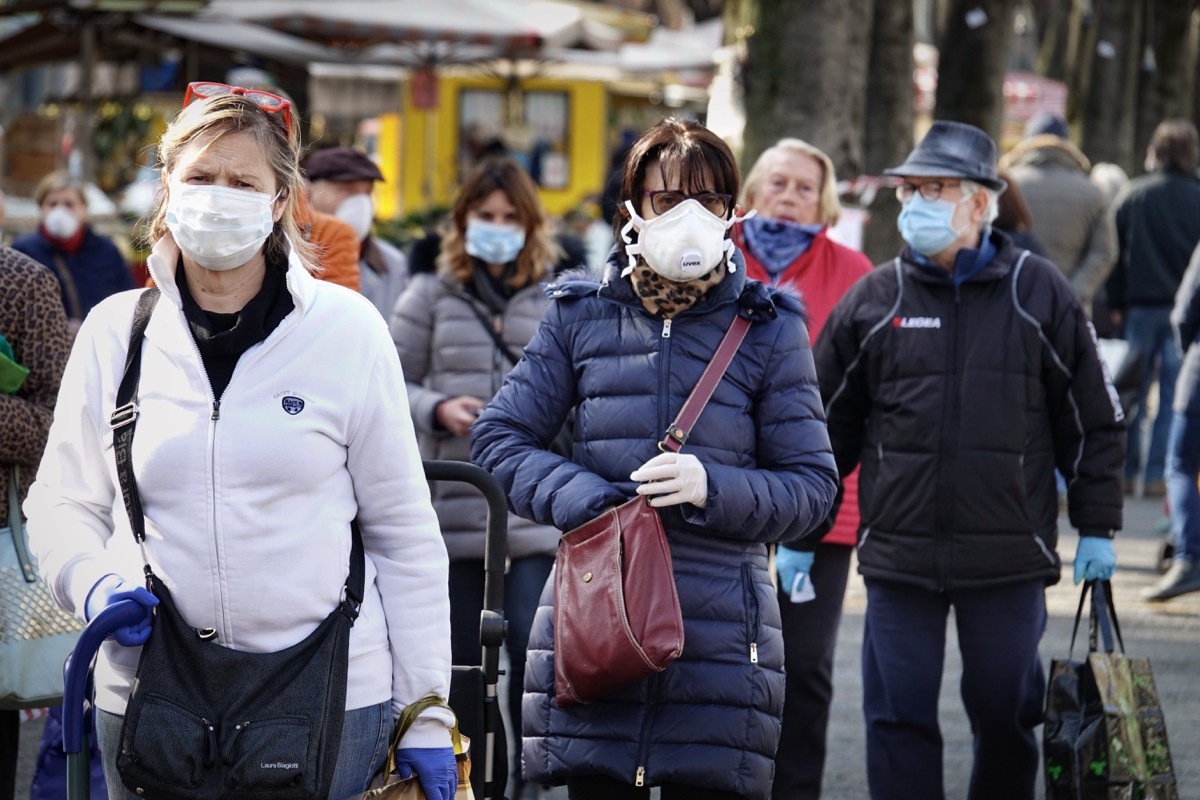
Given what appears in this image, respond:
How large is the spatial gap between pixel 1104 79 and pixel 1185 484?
17.1 m

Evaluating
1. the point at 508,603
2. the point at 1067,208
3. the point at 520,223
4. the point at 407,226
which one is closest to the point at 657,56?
the point at 407,226

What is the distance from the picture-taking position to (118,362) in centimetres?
321

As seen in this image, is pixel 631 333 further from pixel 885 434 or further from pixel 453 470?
pixel 885 434

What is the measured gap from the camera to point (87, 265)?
10297 mm

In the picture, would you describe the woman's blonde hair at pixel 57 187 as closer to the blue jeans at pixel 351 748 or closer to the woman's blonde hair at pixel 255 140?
the woman's blonde hair at pixel 255 140

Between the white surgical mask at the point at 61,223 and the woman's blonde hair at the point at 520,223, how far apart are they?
15.0 ft

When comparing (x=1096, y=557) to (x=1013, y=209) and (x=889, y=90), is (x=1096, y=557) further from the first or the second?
(x=889, y=90)

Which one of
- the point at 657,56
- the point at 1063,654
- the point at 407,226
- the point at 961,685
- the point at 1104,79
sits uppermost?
the point at 657,56

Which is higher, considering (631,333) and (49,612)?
(631,333)

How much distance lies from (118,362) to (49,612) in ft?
5.12

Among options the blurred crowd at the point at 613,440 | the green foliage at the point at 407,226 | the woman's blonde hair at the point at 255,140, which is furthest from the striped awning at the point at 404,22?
the woman's blonde hair at the point at 255,140

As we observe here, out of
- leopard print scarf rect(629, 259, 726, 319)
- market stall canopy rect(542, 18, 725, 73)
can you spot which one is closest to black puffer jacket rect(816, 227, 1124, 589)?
leopard print scarf rect(629, 259, 726, 319)

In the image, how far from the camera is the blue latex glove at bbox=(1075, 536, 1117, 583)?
5.31 meters

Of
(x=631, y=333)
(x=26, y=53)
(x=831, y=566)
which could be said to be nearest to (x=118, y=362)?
(x=631, y=333)
